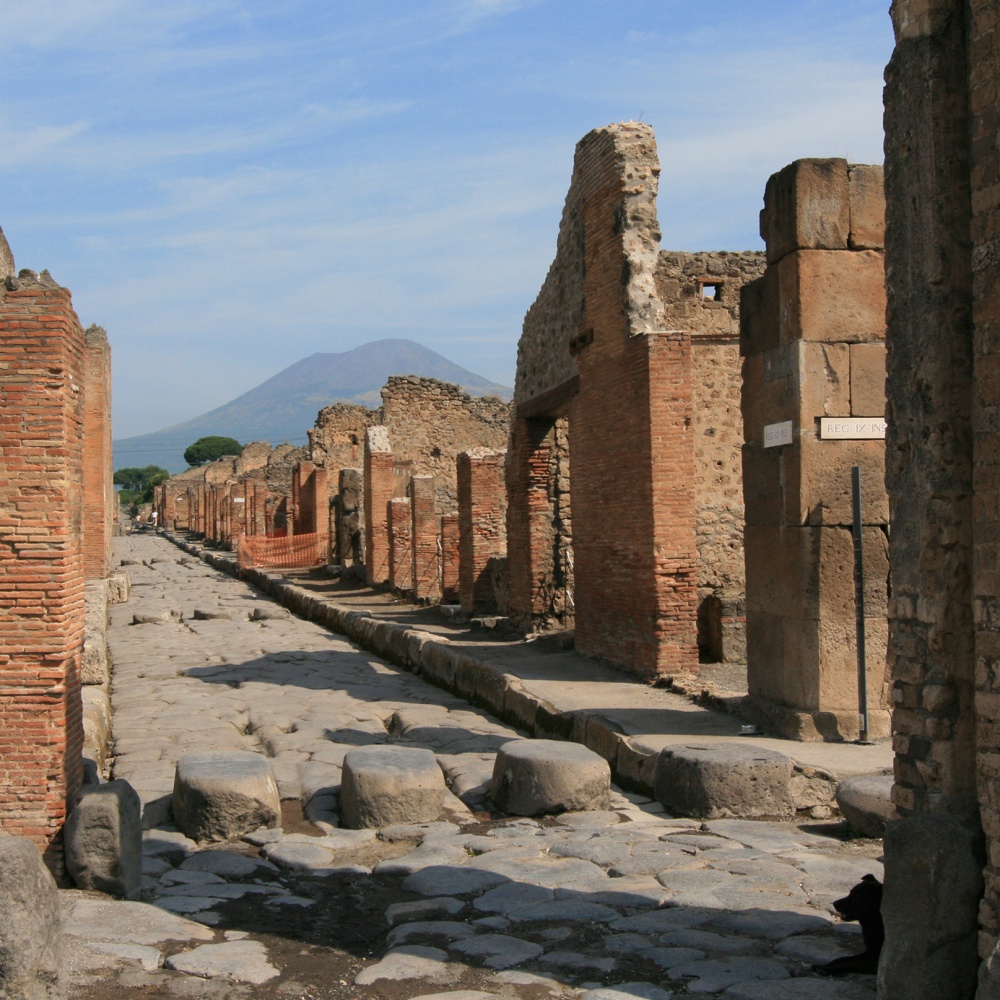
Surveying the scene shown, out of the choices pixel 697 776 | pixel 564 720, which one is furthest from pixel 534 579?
pixel 697 776

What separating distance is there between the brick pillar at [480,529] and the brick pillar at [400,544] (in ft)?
13.9

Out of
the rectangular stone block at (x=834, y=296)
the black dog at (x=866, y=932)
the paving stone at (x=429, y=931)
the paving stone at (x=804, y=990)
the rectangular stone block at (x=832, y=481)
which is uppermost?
the rectangular stone block at (x=834, y=296)

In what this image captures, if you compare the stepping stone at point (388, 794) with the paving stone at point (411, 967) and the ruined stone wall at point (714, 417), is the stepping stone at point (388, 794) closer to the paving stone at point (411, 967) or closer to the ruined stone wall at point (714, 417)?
the paving stone at point (411, 967)

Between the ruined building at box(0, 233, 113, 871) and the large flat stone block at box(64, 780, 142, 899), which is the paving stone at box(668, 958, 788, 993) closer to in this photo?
the large flat stone block at box(64, 780, 142, 899)

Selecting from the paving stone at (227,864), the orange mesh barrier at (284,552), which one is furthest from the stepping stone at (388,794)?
the orange mesh barrier at (284,552)

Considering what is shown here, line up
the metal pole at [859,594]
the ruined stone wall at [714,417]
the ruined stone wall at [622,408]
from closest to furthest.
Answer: the metal pole at [859,594] < the ruined stone wall at [622,408] < the ruined stone wall at [714,417]

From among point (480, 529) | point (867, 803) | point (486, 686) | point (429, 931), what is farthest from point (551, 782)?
point (480, 529)

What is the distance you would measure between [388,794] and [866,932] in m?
3.19

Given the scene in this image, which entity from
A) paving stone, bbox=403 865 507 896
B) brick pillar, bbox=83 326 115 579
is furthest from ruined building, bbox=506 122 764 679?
brick pillar, bbox=83 326 115 579

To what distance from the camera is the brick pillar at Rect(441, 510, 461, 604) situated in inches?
694

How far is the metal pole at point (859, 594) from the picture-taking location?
7.47 m

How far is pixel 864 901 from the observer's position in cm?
405

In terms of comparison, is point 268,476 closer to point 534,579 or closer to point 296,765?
point 534,579

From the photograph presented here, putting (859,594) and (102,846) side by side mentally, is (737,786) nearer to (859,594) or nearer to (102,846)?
(859,594)
